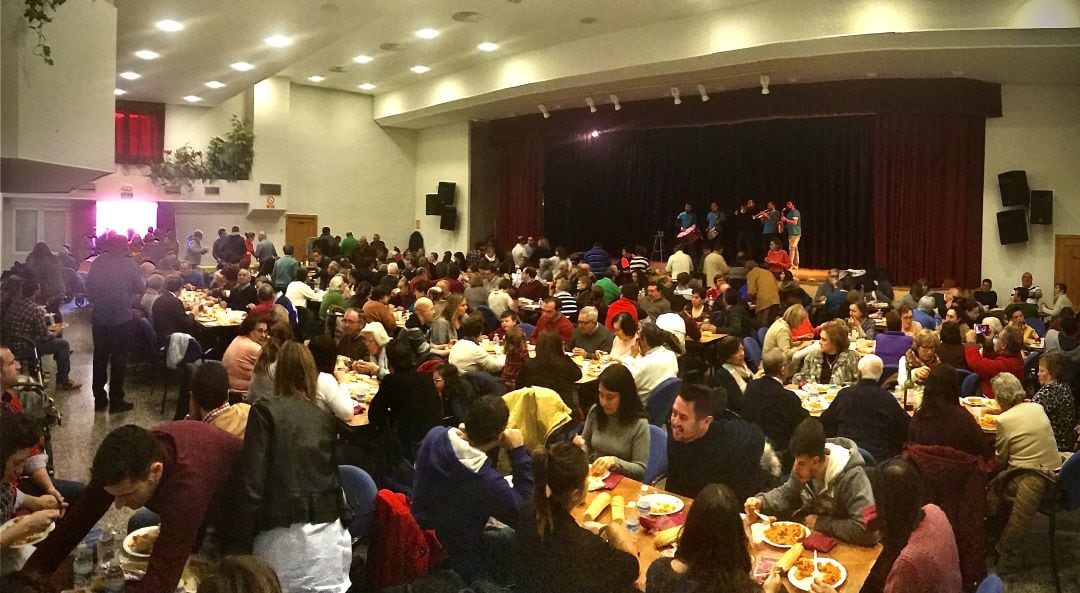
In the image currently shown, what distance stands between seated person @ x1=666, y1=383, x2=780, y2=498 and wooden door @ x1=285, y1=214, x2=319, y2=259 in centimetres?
1789

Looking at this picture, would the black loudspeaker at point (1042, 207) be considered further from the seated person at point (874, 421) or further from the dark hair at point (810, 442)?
the dark hair at point (810, 442)

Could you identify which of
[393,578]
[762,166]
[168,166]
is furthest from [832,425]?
[168,166]

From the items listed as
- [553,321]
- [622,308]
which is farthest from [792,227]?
[553,321]

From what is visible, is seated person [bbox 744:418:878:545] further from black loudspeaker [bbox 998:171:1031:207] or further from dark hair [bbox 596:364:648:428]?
black loudspeaker [bbox 998:171:1031:207]

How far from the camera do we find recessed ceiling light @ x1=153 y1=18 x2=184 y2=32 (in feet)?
36.5

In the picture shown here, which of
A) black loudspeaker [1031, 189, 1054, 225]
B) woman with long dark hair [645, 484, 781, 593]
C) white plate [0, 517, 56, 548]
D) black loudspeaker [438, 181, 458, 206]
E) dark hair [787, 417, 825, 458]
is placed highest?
black loudspeaker [438, 181, 458, 206]

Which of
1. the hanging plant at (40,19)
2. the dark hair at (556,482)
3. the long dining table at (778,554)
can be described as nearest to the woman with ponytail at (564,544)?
the dark hair at (556,482)

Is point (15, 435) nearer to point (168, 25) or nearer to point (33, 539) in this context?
point (33, 539)

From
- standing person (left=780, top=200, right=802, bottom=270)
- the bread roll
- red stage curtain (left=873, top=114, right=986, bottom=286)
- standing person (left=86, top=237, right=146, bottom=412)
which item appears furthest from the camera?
standing person (left=780, top=200, right=802, bottom=270)

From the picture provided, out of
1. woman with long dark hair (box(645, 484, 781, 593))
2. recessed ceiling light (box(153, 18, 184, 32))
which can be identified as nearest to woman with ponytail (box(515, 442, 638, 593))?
woman with long dark hair (box(645, 484, 781, 593))

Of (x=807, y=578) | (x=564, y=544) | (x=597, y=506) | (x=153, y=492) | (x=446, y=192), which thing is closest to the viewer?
(x=153, y=492)

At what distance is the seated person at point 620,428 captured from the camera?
448 cm

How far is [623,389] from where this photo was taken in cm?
449

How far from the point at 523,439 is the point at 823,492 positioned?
5.65 feet
